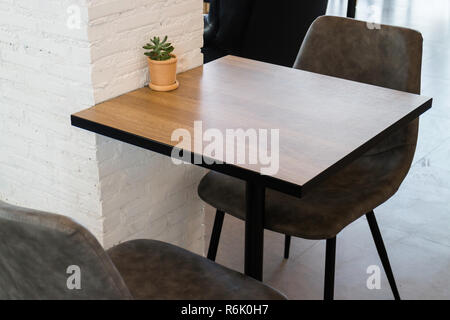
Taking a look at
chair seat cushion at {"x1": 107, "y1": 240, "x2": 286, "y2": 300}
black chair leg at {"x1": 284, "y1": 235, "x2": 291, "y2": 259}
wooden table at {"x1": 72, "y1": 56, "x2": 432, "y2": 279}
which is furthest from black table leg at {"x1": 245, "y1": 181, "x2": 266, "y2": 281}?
black chair leg at {"x1": 284, "y1": 235, "x2": 291, "y2": 259}

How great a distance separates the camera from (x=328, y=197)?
1994 mm

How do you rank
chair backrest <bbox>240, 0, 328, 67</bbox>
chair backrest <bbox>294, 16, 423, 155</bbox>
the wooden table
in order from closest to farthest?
the wooden table → chair backrest <bbox>294, 16, 423, 155</bbox> → chair backrest <bbox>240, 0, 328, 67</bbox>

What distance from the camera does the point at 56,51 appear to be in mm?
1842

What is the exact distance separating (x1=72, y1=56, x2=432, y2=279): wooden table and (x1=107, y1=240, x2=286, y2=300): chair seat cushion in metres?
0.17

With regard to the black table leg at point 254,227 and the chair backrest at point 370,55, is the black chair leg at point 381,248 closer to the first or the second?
the chair backrest at point 370,55

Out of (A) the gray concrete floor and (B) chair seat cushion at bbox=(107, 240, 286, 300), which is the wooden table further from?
(A) the gray concrete floor

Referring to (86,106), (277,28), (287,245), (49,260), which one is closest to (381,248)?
(287,245)

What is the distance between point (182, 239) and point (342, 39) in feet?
2.71

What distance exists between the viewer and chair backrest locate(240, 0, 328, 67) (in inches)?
139

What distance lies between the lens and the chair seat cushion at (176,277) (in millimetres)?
1547

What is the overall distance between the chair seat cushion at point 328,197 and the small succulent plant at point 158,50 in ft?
1.29

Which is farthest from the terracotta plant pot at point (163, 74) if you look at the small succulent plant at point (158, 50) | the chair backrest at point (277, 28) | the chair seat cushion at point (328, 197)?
the chair backrest at point (277, 28)

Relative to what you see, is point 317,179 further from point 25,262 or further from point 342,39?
point 342,39
